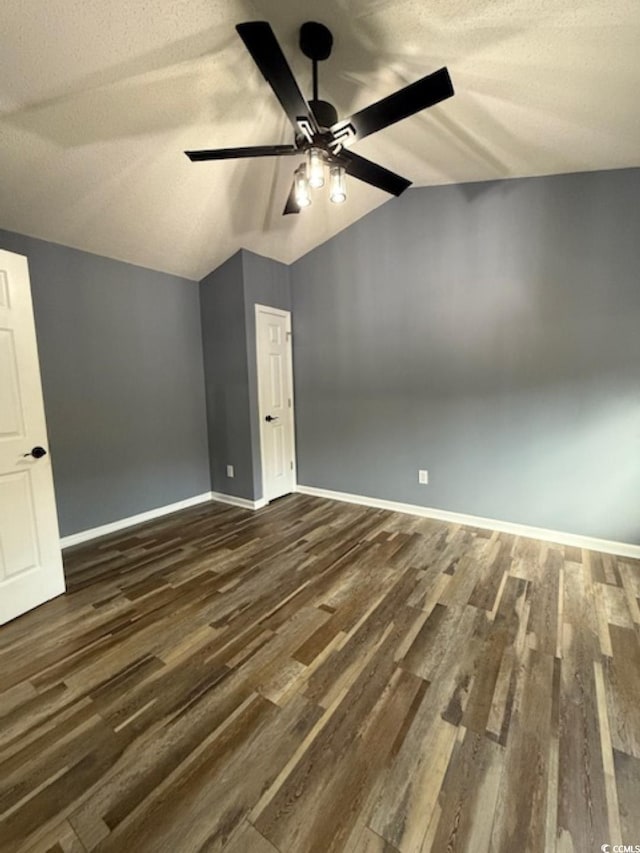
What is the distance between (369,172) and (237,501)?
126 inches

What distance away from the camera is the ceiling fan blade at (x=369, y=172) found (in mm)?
1861

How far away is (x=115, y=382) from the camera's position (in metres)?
3.30

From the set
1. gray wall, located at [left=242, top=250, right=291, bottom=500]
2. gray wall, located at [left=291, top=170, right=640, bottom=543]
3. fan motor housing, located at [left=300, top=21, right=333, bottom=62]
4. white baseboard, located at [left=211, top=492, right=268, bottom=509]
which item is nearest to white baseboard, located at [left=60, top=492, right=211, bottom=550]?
white baseboard, located at [left=211, top=492, right=268, bottom=509]

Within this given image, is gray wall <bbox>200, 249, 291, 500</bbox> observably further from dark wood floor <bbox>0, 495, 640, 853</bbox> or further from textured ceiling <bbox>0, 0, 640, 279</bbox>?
dark wood floor <bbox>0, 495, 640, 853</bbox>

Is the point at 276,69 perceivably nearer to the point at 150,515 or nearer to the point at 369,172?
the point at 369,172

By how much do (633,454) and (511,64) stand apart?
2.54 metres

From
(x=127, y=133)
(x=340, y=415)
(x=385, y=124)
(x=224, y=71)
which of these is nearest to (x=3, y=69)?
(x=127, y=133)

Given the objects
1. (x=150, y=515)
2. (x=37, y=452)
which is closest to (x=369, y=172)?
(x=37, y=452)

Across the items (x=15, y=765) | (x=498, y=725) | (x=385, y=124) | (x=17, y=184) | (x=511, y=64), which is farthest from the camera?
(x=17, y=184)

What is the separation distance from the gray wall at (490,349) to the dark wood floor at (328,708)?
717 mm

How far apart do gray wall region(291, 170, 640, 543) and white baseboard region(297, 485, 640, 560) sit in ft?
0.19

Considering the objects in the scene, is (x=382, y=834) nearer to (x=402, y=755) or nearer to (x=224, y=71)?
(x=402, y=755)

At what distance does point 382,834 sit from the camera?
3.57ft

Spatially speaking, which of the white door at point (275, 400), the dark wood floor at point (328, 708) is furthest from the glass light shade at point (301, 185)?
the dark wood floor at point (328, 708)
